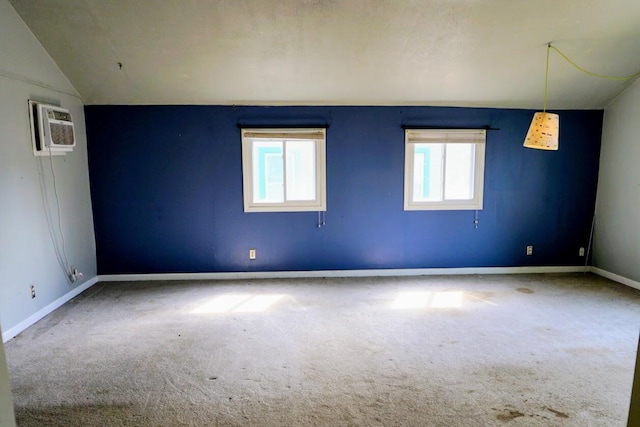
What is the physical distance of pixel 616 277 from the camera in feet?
15.0

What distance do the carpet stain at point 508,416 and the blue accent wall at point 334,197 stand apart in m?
2.68

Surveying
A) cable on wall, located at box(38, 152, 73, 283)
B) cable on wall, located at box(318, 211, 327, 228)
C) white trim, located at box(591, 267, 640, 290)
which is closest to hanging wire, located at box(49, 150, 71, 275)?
cable on wall, located at box(38, 152, 73, 283)

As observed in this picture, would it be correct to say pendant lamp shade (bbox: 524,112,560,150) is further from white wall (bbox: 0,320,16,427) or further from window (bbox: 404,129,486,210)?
white wall (bbox: 0,320,16,427)

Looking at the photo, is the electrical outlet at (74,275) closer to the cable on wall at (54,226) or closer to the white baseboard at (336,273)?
the cable on wall at (54,226)

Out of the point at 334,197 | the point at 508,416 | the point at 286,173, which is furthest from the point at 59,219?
the point at 508,416

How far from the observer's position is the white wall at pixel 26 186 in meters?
3.12

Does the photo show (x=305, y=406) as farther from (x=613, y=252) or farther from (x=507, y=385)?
(x=613, y=252)

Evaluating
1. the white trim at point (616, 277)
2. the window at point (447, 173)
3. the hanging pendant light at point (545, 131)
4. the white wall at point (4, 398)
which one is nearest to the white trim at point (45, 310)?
the white wall at point (4, 398)

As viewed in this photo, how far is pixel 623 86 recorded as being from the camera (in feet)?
14.3

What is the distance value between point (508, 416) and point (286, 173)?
3.30m

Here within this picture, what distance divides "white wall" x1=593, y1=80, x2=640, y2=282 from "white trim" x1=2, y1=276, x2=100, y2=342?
5.99 meters

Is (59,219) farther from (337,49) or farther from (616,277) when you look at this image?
(616,277)

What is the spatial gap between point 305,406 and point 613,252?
4356 millimetres

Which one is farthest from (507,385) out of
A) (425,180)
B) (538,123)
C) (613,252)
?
(613,252)
